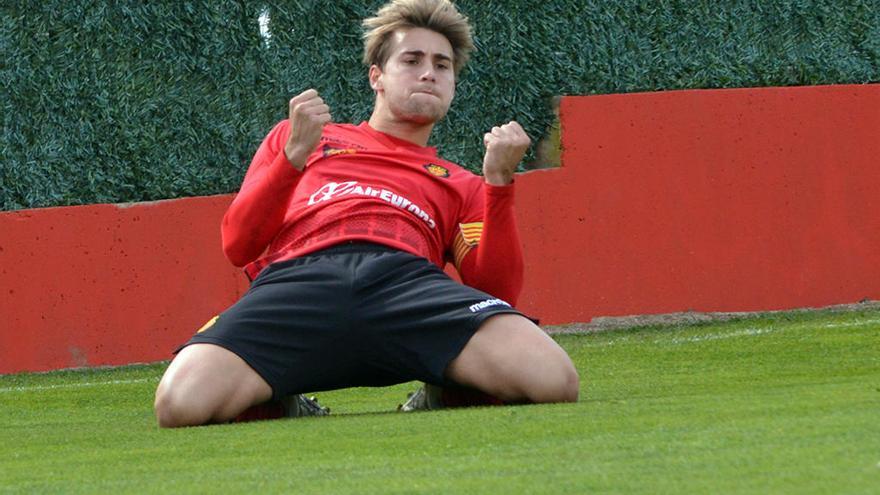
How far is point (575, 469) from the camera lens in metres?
3.67

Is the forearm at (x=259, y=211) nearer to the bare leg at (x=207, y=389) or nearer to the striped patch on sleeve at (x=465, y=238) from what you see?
the bare leg at (x=207, y=389)

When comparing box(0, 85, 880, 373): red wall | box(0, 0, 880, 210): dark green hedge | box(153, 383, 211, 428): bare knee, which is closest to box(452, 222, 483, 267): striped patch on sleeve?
box(153, 383, 211, 428): bare knee

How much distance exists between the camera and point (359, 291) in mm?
5254

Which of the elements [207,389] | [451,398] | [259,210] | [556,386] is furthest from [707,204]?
[207,389]

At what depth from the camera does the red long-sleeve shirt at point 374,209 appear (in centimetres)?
538

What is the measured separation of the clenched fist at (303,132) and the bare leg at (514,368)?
713mm

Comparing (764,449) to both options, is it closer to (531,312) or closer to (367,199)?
(367,199)

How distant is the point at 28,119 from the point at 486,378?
409 centimetres

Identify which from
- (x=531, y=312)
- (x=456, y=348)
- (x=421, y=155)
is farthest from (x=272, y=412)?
(x=531, y=312)

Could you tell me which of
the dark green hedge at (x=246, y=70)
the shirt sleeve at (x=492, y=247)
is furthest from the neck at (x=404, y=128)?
the dark green hedge at (x=246, y=70)

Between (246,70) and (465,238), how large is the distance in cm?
357

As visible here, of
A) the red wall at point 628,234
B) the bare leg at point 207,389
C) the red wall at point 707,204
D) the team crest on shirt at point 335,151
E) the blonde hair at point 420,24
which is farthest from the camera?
the red wall at point 707,204

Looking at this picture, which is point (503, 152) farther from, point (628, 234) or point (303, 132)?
point (628, 234)

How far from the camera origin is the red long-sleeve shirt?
538 centimetres
